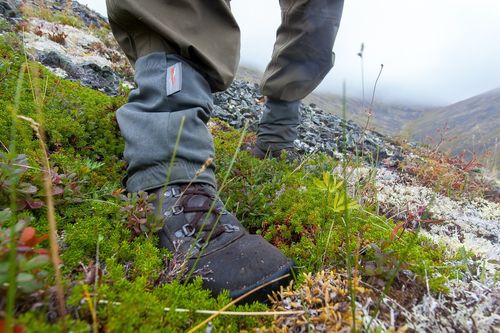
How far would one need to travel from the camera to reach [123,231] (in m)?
1.87

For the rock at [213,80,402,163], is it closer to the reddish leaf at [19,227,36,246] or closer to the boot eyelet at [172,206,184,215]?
the boot eyelet at [172,206,184,215]

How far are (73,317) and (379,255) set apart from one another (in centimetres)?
134

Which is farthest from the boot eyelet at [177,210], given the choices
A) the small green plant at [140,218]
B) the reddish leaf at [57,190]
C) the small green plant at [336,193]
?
the small green plant at [336,193]

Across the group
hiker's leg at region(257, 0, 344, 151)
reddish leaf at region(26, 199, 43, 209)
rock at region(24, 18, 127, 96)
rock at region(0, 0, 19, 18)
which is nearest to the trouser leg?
reddish leaf at region(26, 199, 43, 209)

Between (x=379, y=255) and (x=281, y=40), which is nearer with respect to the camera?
(x=379, y=255)

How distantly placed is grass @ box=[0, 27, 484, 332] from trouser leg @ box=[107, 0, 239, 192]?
0.97 ft

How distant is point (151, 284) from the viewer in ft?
5.24

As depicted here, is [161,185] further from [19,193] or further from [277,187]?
[277,187]

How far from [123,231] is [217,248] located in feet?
1.66

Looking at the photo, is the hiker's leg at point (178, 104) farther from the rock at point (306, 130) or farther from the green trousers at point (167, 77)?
the rock at point (306, 130)

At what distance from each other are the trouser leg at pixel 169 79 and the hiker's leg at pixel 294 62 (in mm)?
1408

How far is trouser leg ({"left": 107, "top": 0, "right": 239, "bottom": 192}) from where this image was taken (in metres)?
2.30

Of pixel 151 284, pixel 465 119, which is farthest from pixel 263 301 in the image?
pixel 465 119

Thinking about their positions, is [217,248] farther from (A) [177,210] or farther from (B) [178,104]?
(B) [178,104]
